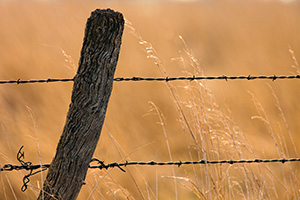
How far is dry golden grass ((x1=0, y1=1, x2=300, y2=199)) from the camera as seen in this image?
9.11 feet

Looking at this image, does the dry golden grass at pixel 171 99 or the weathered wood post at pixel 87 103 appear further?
the dry golden grass at pixel 171 99

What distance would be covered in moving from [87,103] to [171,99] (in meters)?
2.92

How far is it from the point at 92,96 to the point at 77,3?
542 cm

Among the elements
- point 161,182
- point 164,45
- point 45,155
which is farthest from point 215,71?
point 45,155

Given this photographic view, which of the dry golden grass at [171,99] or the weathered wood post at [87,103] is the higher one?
the dry golden grass at [171,99]

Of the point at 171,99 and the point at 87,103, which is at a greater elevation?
the point at 171,99

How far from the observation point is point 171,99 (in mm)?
4492

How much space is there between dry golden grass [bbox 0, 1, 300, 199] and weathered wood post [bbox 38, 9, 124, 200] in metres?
0.70

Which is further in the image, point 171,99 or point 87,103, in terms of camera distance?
point 171,99

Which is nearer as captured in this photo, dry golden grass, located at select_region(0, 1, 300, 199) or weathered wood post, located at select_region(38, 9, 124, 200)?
weathered wood post, located at select_region(38, 9, 124, 200)

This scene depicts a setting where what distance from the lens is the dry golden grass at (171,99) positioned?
278 cm

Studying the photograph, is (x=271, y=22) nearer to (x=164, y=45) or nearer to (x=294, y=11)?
(x=294, y=11)

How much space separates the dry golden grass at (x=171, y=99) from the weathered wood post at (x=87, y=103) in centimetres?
70

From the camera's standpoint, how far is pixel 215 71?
6.01m
